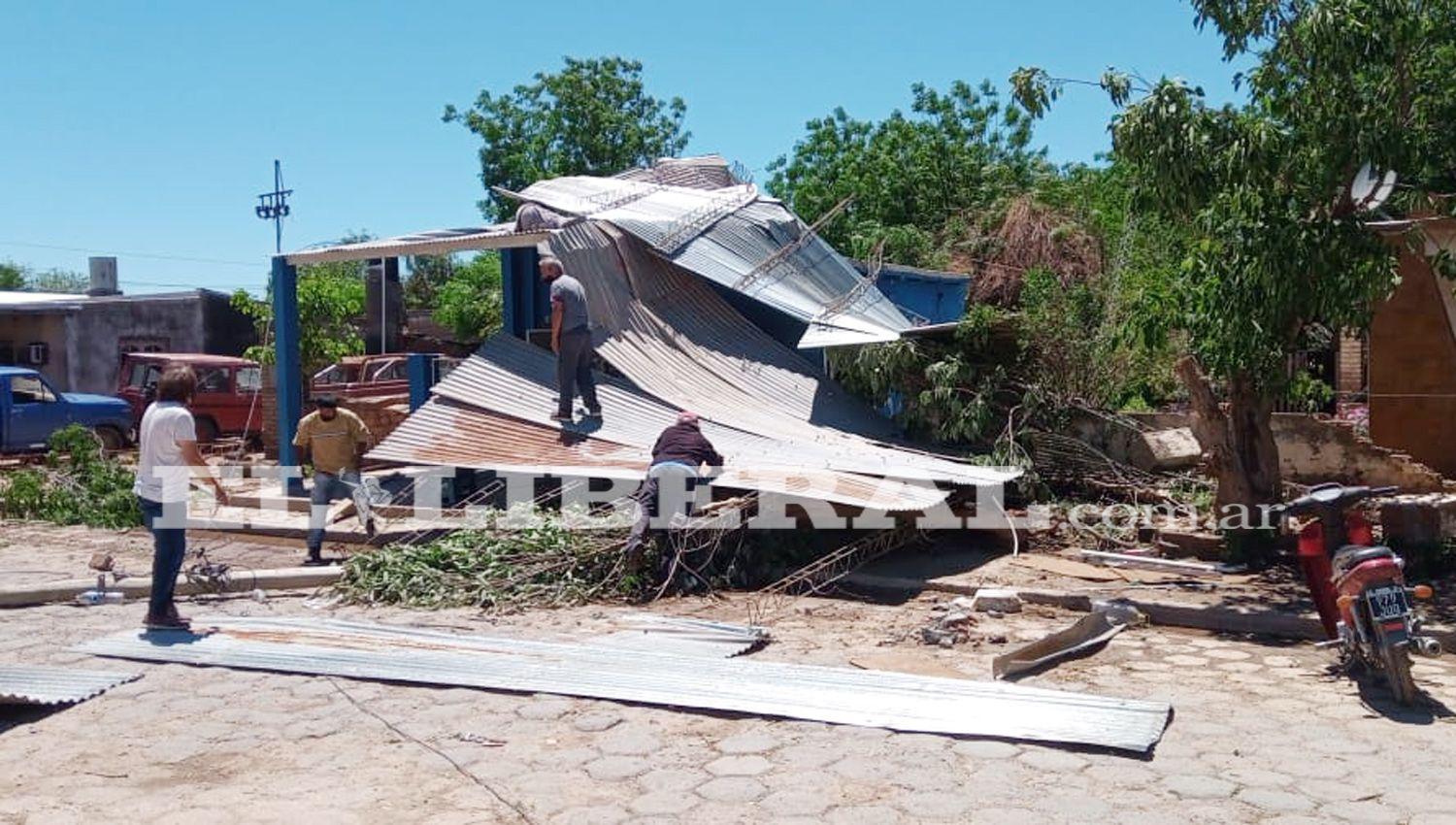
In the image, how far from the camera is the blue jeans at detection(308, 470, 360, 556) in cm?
1005

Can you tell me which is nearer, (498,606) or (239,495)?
(498,606)

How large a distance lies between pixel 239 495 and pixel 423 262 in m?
29.6

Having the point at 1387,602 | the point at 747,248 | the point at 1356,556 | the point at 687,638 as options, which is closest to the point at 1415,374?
the point at 747,248

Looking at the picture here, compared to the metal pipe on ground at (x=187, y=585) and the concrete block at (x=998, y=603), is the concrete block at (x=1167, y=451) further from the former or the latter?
the metal pipe on ground at (x=187, y=585)

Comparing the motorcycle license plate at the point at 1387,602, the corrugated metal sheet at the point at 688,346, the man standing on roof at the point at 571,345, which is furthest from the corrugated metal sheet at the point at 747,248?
the motorcycle license plate at the point at 1387,602

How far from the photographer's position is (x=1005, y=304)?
1420 cm

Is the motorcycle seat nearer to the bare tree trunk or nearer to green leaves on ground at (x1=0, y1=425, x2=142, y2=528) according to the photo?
the bare tree trunk

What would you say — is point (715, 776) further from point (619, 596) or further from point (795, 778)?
point (619, 596)

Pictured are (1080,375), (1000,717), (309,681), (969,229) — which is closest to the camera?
→ (1000,717)

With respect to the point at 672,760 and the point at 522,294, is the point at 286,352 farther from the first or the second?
the point at 672,760

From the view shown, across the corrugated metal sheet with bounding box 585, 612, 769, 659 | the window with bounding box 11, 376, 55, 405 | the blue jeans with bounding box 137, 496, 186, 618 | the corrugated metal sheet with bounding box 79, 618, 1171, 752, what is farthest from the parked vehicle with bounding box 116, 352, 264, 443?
the corrugated metal sheet with bounding box 585, 612, 769, 659

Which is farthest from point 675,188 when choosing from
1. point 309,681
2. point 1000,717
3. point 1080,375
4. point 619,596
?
point 1000,717

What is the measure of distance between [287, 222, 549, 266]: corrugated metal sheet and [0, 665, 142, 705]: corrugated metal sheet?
6.37m

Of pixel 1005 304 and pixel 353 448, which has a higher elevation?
pixel 1005 304
